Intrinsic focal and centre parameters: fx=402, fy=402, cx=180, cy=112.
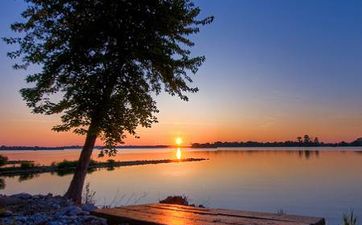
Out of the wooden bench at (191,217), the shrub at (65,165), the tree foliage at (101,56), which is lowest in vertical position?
the shrub at (65,165)

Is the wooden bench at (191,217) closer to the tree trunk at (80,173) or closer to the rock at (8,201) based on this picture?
the rock at (8,201)

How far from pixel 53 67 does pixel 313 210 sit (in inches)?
1215

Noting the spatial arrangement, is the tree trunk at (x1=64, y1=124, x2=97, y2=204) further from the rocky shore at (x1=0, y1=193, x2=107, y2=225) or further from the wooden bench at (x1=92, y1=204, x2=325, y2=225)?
Answer: the wooden bench at (x1=92, y1=204, x2=325, y2=225)

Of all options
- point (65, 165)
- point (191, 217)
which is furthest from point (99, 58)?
point (65, 165)

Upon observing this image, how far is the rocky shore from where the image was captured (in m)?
9.68

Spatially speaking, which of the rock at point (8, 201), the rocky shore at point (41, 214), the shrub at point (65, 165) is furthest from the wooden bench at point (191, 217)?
the shrub at point (65, 165)

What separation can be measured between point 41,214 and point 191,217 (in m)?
6.65

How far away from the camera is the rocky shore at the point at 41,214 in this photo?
968cm

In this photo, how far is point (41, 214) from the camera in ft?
35.5

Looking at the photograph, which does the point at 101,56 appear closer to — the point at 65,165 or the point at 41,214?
the point at 41,214

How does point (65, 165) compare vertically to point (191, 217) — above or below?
below

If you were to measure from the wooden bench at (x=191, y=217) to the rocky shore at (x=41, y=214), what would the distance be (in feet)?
9.62

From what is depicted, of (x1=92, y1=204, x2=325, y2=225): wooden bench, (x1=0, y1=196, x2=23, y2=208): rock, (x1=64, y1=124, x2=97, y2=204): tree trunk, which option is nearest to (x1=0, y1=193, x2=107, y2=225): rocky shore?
(x1=0, y1=196, x2=23, y2=208): rock

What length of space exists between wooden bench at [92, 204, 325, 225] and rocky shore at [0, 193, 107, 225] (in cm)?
293
